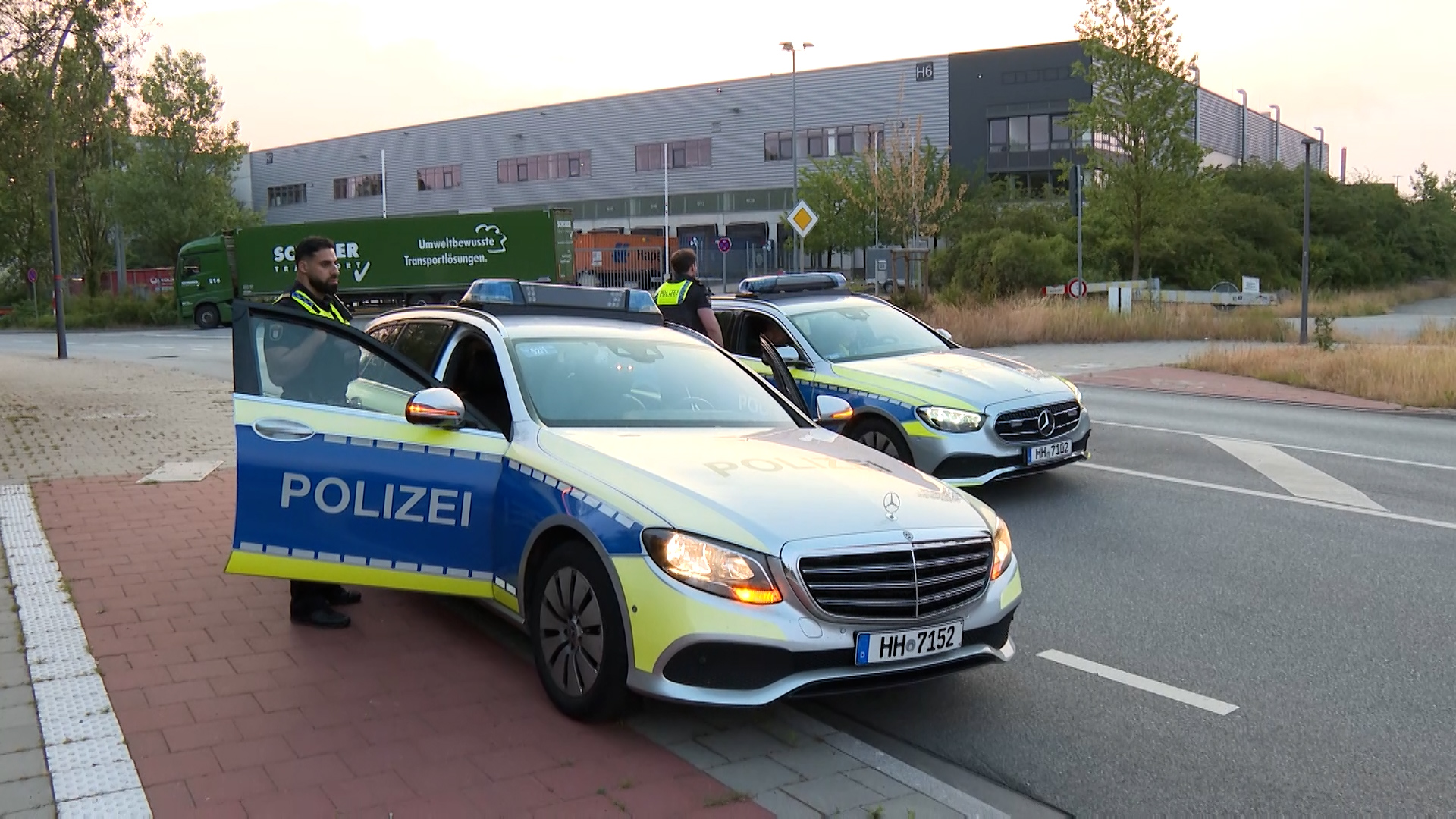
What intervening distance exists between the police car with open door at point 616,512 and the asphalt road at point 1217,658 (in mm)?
416

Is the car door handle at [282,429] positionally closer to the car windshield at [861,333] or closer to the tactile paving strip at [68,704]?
the tactile paving strip at [68,704]

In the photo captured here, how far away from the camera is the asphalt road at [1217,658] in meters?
4.08

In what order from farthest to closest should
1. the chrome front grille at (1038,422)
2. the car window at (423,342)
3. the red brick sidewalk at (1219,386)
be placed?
the red brick sidewalk at (1219,386) < the chrome front grille at (1038,422) < the car window at (423,342)

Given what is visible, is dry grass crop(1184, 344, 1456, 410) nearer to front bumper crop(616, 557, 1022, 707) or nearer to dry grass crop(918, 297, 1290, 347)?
dry grass crop(918, 297, 1290, 347)

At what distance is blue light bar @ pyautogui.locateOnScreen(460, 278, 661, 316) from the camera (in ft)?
20.2

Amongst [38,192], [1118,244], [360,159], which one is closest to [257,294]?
[38,192]

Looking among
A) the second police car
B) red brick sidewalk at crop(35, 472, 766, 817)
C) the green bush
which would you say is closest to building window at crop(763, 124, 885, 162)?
the green bush

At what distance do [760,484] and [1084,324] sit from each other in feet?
73.2

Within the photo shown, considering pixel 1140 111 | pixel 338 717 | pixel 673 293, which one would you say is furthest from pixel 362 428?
pixel 1140 111

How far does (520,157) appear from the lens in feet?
263

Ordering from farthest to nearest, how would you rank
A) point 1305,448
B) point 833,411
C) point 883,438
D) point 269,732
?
point 1305,448 → point 883,438 → point 833,411 → point 269,732

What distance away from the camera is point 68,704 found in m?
4.57

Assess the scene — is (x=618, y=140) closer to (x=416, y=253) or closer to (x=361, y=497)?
(x=416, y=253)

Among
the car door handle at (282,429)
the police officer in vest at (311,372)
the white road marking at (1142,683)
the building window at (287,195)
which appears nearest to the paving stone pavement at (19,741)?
the police officer in vest at (311,372)
